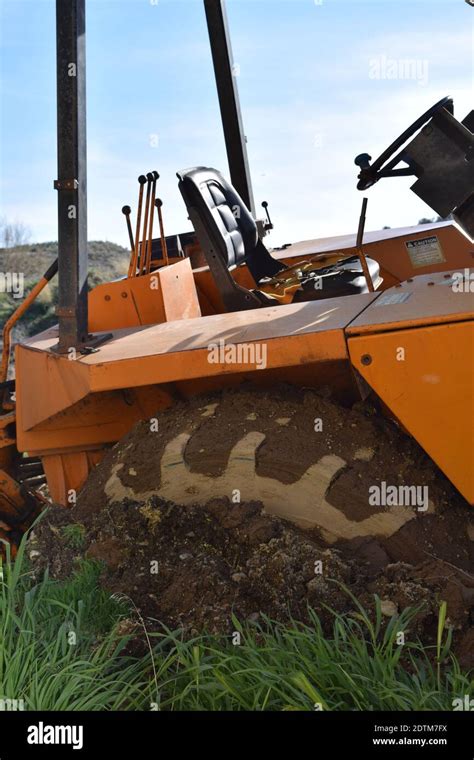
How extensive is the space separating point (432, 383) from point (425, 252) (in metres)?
2.11

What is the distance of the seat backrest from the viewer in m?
3.68

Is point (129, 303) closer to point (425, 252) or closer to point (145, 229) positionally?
point (145, 229)

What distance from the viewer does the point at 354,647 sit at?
212cm

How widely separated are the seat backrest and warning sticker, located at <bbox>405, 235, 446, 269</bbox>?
75 centimetres

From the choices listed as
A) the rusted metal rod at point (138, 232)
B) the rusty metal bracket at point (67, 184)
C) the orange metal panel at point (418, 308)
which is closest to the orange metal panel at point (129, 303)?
the rusted metal rod at point (138, 232)

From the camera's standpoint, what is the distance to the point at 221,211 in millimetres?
4004

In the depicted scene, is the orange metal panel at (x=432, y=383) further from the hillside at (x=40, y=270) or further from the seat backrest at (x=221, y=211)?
the hillside at (x=40, y=270)

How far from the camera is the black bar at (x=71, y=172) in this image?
274cm

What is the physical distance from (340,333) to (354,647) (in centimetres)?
79

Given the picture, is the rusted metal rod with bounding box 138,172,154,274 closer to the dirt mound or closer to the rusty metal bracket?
the rusty metal bracket

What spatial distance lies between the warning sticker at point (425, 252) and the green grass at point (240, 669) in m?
2.40
